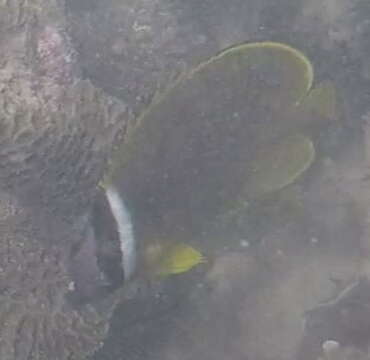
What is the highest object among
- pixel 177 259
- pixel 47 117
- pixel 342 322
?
pixel 47 117

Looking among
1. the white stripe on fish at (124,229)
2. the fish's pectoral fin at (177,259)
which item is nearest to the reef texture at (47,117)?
the white stripe on fish at (124,229)

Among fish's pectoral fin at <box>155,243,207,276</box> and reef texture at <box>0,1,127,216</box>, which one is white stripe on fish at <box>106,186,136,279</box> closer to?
fish's pectoral fin at <box>155,243,207,276</box>

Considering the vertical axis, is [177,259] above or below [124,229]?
below

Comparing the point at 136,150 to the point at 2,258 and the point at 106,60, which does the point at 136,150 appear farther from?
the point at 106,60

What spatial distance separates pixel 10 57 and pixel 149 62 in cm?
124

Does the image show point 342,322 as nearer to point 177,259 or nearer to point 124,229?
point 177,259

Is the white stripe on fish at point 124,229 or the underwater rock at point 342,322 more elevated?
the white stripe on fish at point 124,229

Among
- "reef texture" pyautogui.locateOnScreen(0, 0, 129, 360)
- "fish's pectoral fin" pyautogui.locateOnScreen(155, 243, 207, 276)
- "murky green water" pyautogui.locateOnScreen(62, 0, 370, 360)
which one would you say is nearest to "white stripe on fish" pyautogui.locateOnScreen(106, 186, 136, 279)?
"murky green water" pyautogui.locateOnScreen(62, 0, 370, 360)

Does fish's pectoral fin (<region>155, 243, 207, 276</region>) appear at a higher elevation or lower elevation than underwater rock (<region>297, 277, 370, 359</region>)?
higher

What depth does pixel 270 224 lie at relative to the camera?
178 inches

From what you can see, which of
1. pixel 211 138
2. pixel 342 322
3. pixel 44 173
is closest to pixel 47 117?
pixel 44 173

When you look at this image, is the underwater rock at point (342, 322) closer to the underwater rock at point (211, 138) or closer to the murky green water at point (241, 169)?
the murky green water at point (241, 169)

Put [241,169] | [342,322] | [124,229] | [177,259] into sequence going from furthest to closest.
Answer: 1. [342,322]
2. [241,169]
3. [177,259]
4. [124,229]

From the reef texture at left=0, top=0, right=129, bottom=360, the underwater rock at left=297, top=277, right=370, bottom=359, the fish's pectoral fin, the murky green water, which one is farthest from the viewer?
the underwater rock at left=297, top=277, right=370, bottom=359
